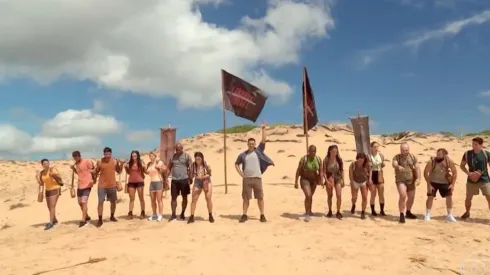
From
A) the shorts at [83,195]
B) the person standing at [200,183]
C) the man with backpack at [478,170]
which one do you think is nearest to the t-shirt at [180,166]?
the person standing at [200,183]

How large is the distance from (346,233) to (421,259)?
1927 mm

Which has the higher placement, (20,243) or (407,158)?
(407,158)

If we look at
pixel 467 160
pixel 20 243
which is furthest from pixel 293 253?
pixel 20 243

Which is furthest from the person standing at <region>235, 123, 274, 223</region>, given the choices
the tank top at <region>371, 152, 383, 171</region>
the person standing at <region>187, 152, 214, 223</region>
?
the tank top at <region>371, 152, 383, 171</region>

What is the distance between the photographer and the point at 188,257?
798cm

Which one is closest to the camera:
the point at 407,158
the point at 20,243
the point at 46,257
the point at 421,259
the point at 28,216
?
the point at 421,259

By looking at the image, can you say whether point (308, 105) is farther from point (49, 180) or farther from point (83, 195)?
point (49, 180)

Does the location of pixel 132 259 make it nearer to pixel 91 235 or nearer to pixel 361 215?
pixel 91 235

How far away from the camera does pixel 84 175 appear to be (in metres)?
11.0

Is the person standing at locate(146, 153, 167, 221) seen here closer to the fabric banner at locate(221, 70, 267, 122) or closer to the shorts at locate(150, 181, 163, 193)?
the shorts at locate(150, 181, 163, 193)

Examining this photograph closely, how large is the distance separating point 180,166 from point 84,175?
7.89 feet

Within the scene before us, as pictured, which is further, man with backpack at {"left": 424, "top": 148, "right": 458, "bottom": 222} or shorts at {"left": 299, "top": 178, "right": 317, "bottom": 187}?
shorts at {"left": 299, "top": 178, "right": 317, "bottom": 187}

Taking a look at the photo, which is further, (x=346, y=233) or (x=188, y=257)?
(x=346, y=233)

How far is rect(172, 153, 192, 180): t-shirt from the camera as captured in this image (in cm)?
1080
